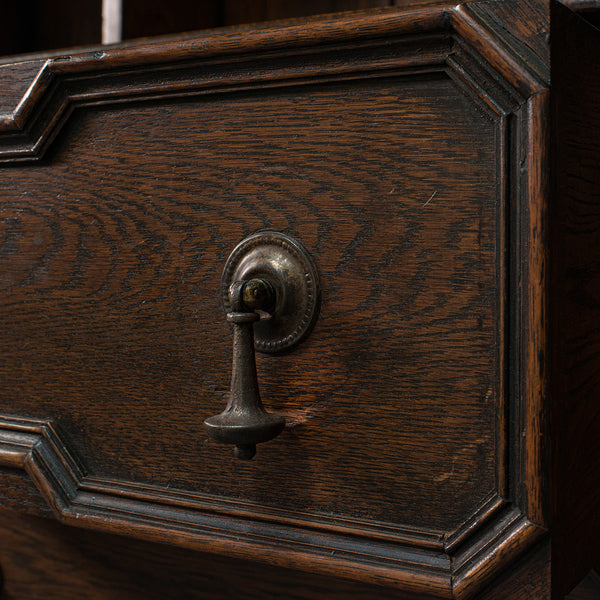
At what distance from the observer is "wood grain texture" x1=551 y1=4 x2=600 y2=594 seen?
383 millimetres

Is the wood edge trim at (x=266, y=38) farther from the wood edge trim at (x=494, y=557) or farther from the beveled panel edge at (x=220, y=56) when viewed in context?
the wood edge trim at (x=494, y=557)

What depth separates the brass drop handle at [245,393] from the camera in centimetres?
40

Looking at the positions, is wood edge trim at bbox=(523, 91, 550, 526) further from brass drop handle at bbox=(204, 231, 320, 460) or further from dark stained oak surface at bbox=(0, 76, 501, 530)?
brass drop handle at bbox=(204, 231, 320, 460)

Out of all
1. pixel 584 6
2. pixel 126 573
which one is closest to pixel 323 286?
pixel 584 6

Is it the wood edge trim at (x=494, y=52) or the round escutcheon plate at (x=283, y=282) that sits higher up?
the wood edge trim at (x=494, y=52)

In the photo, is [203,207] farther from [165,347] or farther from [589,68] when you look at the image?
[589,68]

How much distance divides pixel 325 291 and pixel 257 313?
0.15 ft

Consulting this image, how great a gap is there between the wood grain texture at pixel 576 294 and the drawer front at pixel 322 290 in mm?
26

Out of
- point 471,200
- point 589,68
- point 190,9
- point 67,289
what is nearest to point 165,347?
point 67,289

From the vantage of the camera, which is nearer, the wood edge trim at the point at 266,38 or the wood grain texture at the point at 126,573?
the wood edge trim at the point at 266,38

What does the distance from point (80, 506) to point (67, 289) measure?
170 millimetres

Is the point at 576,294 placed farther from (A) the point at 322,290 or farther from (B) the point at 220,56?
(B) the point at 220,56

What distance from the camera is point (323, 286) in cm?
43

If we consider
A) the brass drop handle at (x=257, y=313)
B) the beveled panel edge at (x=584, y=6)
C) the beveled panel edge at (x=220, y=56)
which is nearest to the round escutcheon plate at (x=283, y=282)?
the brass drop handle at (x=257, y=313)
